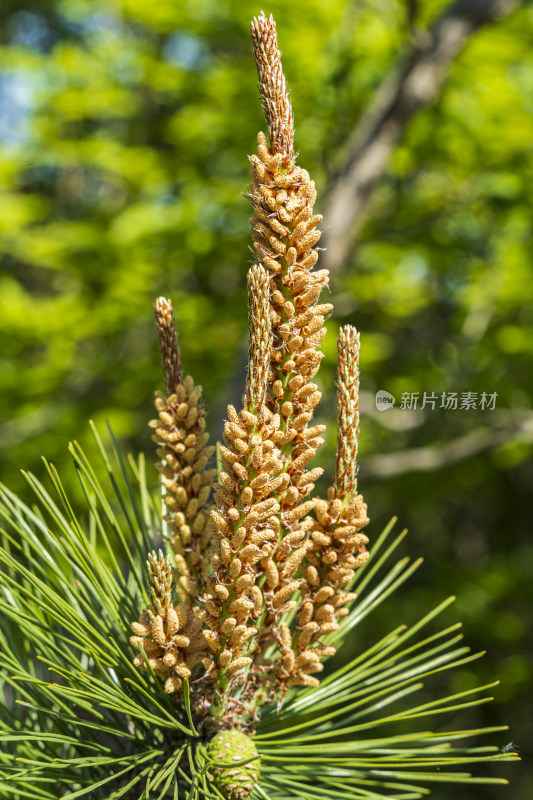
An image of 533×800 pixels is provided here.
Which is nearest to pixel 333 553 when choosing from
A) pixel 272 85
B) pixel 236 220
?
pixel 272 85

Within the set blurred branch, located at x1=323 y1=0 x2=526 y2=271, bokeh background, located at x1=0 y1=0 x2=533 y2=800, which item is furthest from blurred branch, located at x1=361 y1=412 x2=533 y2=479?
blurred branch, located at x1=323 y1=0 x2=526 y2=271

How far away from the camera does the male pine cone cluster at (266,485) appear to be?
54 centimetres

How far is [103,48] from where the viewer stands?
134 inches

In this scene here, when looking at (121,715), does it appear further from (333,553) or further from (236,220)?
(236,220)

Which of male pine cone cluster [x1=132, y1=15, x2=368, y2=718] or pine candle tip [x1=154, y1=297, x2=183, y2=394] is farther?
pine candle tip [x1=154, y1=297, x2=183, y2=394]

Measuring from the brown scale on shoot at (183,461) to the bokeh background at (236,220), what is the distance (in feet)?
7.01

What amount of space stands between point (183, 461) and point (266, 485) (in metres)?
0.15

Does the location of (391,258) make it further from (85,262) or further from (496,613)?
(496,613)

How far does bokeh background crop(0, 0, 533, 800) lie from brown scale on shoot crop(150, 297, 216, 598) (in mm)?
2137

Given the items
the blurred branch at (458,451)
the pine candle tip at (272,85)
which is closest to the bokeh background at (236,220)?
the blurred branch at (458,451)

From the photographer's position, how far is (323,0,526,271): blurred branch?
2408mm

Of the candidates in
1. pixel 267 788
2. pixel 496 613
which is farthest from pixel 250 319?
pixel 496 613

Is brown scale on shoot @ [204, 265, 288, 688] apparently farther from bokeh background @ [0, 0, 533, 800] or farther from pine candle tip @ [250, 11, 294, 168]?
→ bokeh background @ [0, 0, 533, 800]

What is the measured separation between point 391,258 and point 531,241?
677mm
